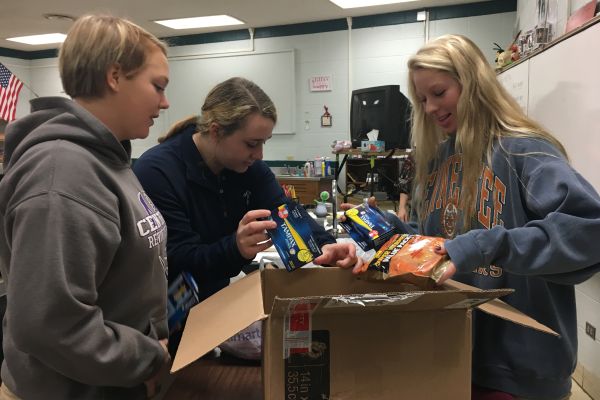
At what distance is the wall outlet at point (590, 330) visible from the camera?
227cm

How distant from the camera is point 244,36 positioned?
261 inches

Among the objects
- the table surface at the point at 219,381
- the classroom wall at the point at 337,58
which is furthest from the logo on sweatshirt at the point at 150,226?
the classroom wall at the point at 337,58

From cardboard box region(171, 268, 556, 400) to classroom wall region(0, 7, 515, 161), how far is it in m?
5.50

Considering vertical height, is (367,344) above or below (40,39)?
below

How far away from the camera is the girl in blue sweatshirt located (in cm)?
84

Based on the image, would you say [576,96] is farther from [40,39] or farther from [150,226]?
[40,39]

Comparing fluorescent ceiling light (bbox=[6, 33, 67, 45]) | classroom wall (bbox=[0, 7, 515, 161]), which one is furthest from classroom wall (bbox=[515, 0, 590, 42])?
fluorescent ceiling light (bbox=[6, 33, 67, 45])

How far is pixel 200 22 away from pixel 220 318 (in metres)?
6.28

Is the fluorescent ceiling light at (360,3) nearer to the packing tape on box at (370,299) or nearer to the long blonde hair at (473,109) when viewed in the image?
the long blonde hair at (473,109)

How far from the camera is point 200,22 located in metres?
6.25

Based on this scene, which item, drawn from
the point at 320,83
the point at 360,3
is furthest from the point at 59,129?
the point at 320,83

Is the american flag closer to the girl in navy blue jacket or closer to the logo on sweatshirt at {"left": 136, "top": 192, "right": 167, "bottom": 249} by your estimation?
the girl in navy blue jacket

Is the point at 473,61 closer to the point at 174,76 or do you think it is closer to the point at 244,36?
the point at 244,36

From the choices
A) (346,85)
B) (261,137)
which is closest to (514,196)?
(261,137)
